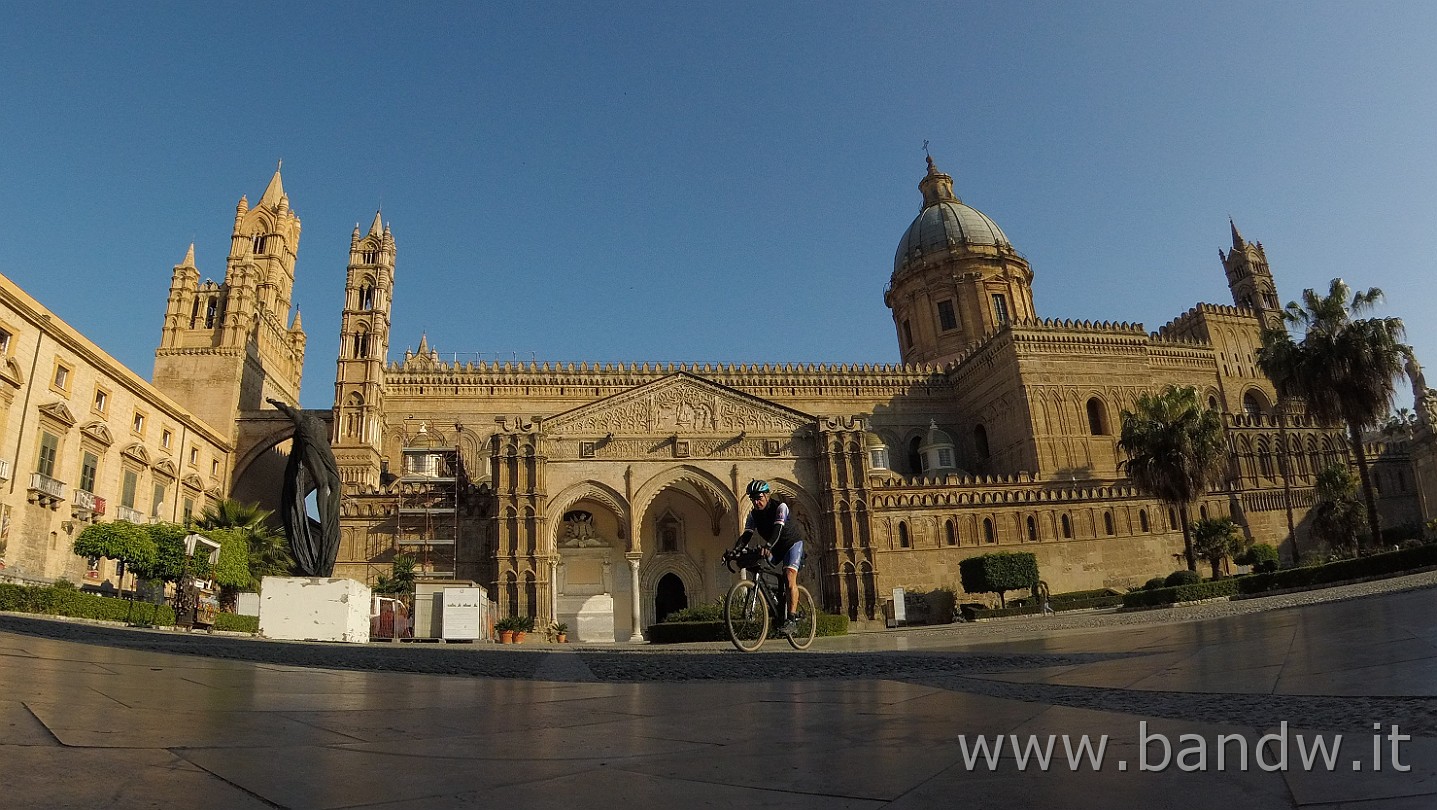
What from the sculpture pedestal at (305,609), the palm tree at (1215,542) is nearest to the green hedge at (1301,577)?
the palm tree at (1215,542)

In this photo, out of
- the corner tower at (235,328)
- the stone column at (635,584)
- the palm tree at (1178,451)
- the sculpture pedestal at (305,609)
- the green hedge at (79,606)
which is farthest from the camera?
the corner tower at (235,328)

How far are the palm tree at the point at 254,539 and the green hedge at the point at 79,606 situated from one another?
686cm

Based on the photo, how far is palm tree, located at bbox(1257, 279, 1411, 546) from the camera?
2544cm

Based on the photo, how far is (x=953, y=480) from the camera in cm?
3691

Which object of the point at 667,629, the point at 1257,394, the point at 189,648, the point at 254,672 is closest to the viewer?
the point at 254,672

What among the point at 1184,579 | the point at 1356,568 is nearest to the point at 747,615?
the point at 1356,568

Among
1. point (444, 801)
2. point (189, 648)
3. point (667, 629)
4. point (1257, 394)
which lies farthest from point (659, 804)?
point (1257, 394)

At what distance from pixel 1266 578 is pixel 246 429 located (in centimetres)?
4328

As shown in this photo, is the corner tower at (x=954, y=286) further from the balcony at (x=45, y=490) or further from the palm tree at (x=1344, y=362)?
the balcony at (x=45, y=490)

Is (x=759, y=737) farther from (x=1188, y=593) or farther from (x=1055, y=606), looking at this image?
(x=1055, y=606)

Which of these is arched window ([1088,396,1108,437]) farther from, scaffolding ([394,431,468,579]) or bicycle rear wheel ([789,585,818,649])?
bicycle rear wheel ([789,585,818,649])

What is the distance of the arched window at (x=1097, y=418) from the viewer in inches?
1693

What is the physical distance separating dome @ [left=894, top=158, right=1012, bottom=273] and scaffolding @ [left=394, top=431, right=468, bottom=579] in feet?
108

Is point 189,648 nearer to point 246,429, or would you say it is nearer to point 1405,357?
point 1405,357
